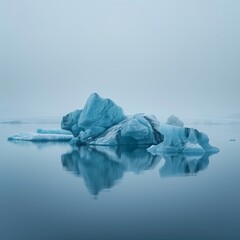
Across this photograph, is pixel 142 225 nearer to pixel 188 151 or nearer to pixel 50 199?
pixel 50 199

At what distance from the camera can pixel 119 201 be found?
26.0 ft

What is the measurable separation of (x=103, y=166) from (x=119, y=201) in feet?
19.4

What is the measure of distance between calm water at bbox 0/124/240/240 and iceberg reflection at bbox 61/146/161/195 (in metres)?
0.03

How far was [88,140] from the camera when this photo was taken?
23094 mm

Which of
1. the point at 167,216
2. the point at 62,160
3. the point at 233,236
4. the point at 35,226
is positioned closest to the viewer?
the point at 233,236

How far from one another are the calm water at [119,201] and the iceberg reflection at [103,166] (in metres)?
0.03

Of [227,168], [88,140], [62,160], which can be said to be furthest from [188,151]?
[88,140]

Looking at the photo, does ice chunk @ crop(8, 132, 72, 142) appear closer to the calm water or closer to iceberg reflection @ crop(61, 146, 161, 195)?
iceberg reflection @ crop(61, 146, 161, 195)

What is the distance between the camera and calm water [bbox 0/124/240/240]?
6012mm

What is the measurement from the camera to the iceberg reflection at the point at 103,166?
1027 centimetres

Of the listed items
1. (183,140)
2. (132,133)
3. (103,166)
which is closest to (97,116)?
(132,133)

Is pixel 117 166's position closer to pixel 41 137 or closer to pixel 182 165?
pixel 182 165

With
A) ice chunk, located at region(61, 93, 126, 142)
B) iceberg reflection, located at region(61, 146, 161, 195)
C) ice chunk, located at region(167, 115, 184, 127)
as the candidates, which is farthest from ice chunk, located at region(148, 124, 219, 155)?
ice chunk, located at region(167, 115, 184, 127)

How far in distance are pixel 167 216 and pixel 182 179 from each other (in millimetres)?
4034
